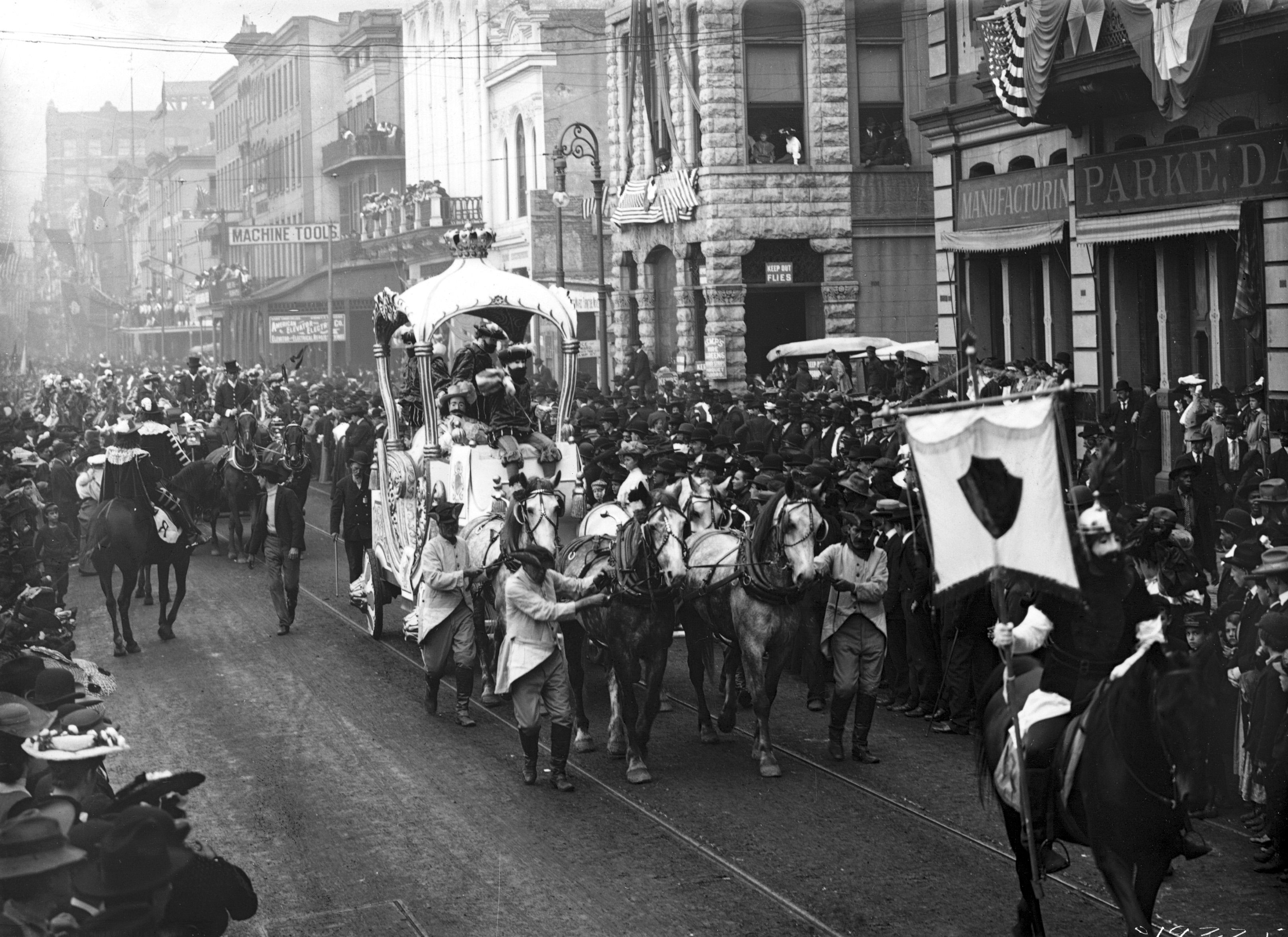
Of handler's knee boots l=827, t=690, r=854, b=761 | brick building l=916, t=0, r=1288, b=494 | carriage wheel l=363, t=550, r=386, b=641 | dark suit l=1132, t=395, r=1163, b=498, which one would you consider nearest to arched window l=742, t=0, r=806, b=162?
brick building l=916, t=0, r=1288, b=494

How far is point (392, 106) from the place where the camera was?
203ft

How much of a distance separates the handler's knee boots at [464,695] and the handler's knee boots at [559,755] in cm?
208

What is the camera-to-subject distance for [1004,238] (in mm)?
24984

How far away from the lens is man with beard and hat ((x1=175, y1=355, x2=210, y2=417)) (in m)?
30.7

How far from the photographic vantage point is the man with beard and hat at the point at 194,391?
101ft

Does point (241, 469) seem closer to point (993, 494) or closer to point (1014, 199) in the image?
point (1014, 199)

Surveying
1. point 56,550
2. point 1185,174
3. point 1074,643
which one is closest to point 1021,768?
point 1074,643

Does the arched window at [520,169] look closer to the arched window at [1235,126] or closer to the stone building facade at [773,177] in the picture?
the stone building facade at [773,177]

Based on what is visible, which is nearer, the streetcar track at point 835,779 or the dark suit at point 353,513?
the streetcar track at point 835,779

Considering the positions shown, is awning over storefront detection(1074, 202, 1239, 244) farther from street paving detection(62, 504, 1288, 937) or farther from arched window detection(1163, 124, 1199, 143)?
Result: street paving detection(62, 504, 1288, 937)

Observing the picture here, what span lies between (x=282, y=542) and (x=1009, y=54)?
39.3ft

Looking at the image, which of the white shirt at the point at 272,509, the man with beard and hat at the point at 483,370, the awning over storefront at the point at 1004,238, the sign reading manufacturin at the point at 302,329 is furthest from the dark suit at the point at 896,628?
the sign reading manufacturin at the point at 302,329

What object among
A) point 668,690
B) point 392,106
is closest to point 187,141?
point 392,106

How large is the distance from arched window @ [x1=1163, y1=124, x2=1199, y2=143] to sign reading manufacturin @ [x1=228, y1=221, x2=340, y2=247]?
36844 millimetres
